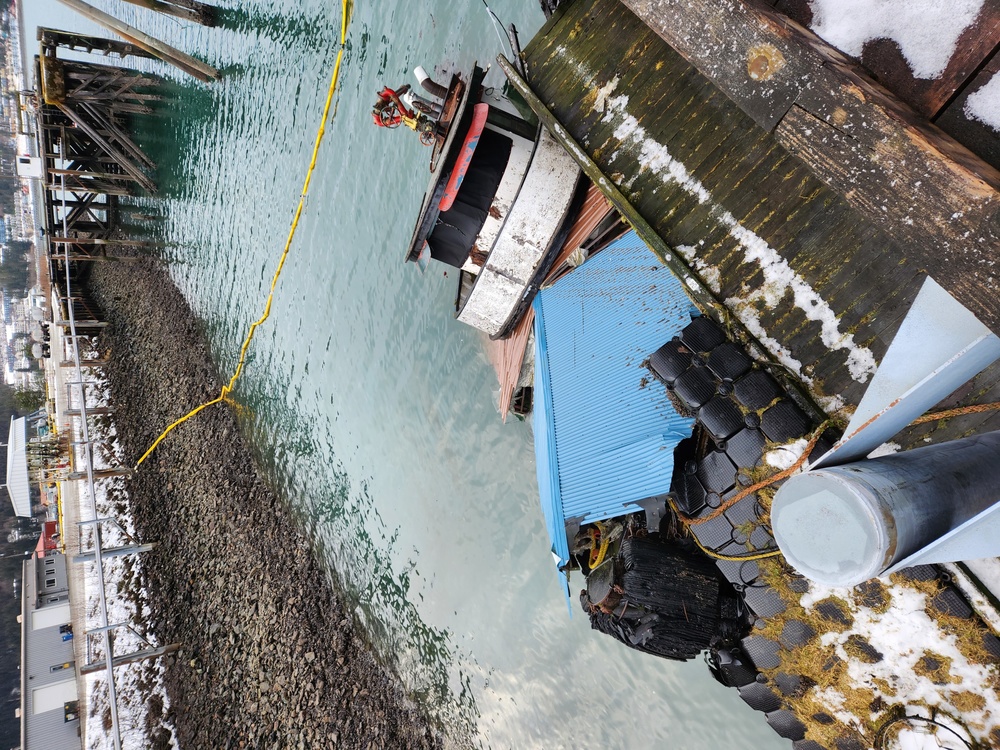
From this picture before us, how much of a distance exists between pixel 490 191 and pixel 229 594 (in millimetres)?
12942

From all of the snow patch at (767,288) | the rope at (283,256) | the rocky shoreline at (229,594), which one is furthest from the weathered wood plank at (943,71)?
the rope at (283,256)

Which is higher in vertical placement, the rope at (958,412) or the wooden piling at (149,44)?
the rope at (958,412)

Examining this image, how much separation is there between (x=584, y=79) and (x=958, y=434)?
187 inches

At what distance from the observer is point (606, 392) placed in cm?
635

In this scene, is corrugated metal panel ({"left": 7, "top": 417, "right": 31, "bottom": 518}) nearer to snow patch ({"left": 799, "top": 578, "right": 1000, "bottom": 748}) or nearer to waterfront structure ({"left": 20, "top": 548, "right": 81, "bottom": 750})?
waterfront structure ({"left": 20, "top": 548, "right": 81, "bottom": 750})

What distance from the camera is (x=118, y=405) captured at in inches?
854

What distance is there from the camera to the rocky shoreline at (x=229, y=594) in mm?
11805

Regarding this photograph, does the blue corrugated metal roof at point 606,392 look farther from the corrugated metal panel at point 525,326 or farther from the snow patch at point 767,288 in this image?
the snow patch at point 767,288

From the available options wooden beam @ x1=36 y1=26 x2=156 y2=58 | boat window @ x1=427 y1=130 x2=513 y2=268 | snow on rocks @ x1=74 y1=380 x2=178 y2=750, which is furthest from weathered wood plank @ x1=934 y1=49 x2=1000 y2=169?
wooden beam @ x1=36 y1=26 x2=156 y2=58

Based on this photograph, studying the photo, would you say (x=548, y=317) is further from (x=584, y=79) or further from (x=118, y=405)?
(x=118, y=405)

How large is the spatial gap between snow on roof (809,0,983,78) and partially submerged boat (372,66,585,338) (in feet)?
11.9

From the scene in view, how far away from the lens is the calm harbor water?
27.2 ft

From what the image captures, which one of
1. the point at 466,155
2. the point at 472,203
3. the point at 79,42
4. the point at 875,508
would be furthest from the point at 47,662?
the point at 875,508

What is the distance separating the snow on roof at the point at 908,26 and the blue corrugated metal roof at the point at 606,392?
8.38 ft
